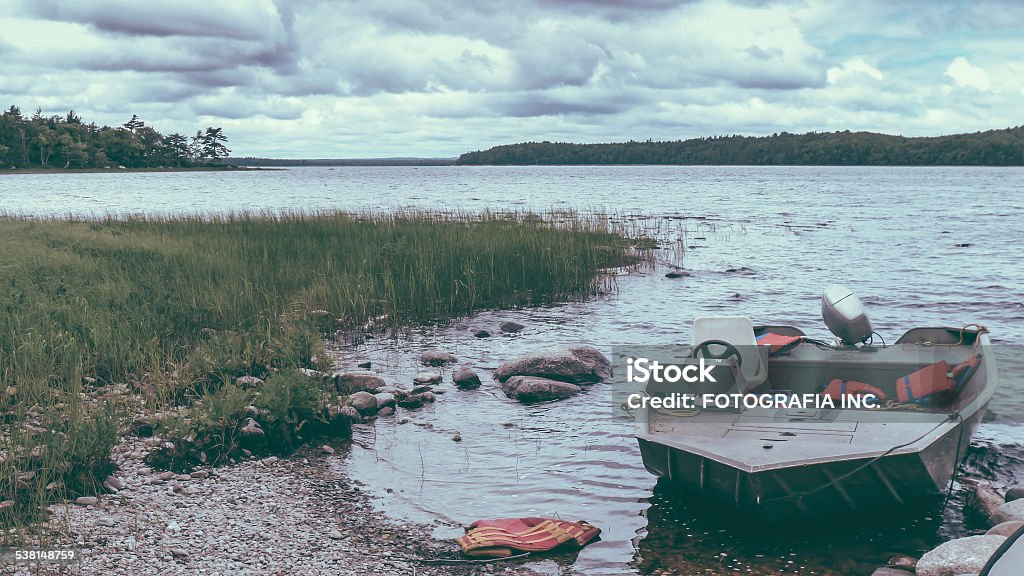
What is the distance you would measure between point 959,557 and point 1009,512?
1.40 m

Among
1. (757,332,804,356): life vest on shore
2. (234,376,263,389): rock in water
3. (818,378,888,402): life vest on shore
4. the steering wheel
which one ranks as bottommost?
(234,376,263,389): rock in water

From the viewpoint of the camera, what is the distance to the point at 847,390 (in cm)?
859

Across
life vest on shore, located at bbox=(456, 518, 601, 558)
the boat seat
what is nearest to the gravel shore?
life vest on shore, located at bbox=(456, 518, 601, 558)

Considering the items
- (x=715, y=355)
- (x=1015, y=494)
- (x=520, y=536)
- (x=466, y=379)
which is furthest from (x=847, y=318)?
(x=520, y=536)

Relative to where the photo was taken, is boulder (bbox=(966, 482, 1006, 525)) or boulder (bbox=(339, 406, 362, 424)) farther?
boulder (bbox=(339, 406, 362, 424))

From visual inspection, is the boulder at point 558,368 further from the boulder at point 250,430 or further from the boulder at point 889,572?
the boulder at point 889,572

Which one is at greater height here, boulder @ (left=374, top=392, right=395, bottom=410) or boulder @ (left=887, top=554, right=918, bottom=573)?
boulder @ (left=374, top=392, right=395, bottom=410)

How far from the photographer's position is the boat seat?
8539mm

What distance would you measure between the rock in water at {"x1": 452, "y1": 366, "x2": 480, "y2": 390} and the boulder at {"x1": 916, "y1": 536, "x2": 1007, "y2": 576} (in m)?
6.43

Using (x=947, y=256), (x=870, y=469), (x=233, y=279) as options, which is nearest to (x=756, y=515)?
(x=870, y=469)

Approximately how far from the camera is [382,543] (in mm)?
6273

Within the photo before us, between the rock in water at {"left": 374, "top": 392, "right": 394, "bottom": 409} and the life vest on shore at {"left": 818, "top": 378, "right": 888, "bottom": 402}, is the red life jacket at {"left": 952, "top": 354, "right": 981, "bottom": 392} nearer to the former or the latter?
the life vest on shore at {"left": 818, "top": 378, "right": 888, "bottom": 402}

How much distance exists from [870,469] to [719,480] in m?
1.20

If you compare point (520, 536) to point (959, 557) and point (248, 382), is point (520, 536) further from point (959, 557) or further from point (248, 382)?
point (248, 382)
